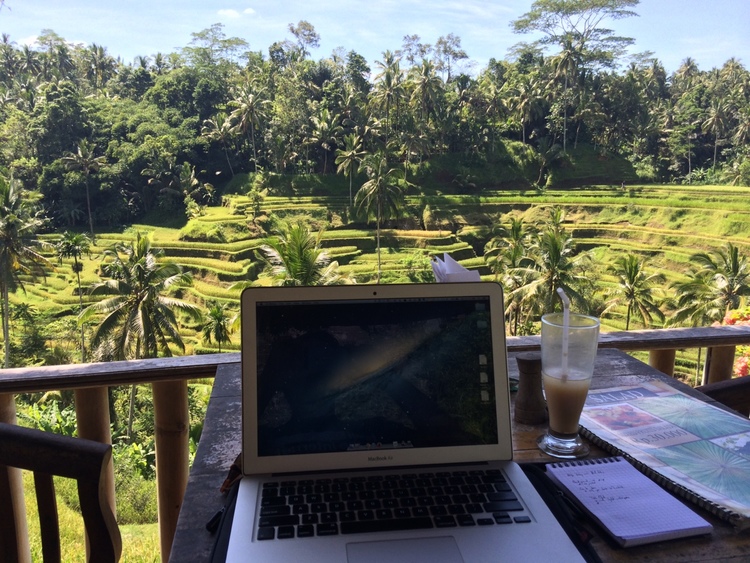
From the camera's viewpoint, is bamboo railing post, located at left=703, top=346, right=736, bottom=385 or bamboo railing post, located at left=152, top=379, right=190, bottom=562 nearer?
bamboo railing post, located at left=152, top=379, right=190, bottom=562

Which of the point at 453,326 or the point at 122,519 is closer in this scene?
the point at 453,326

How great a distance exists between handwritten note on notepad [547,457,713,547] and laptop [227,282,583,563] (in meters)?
0.06

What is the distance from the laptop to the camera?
0.65 metres

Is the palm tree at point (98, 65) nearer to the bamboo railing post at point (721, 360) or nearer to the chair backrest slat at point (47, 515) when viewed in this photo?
the bamboo railing post at point (721, 360)

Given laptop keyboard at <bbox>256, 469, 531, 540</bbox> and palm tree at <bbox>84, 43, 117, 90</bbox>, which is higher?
palm tree at <bbox>84, 43, 117, 90</bbox>

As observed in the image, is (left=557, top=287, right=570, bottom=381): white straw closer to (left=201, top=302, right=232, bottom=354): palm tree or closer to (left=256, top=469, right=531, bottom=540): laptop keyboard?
(left=256, top=469, right=531, bottom=540): laptop keyboard

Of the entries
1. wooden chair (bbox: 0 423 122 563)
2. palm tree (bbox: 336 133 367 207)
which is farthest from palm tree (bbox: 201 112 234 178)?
wooden chair (bbox: 0 423 122 563)

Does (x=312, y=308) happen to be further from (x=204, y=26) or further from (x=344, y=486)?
(x=204, y=26)

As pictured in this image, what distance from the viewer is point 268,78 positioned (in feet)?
71.5

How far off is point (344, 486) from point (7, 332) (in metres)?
18.0

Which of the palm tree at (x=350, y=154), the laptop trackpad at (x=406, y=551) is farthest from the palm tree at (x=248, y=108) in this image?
the laptop trackpad at (x=406, y=551)

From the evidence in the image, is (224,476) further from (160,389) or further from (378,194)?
(378,194)


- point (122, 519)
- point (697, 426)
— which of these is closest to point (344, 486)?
point (697, 426)

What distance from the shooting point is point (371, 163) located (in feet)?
71.7
